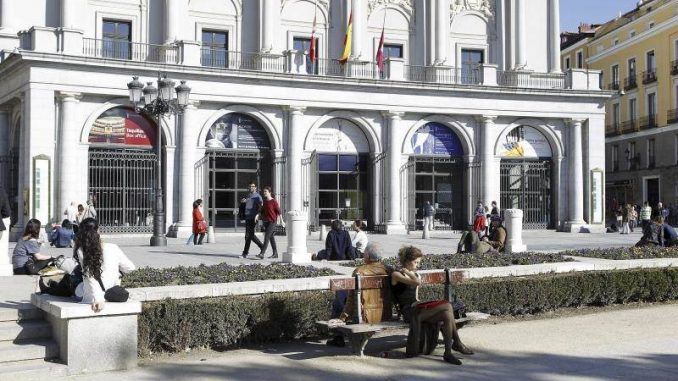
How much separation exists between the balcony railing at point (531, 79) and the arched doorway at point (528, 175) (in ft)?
6.96

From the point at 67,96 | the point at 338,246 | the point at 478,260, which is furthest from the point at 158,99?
the point at 478,260

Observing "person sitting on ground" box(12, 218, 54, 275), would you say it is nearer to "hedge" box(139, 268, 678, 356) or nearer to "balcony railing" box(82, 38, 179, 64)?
"hedge" box(139, 268, 678, 356)

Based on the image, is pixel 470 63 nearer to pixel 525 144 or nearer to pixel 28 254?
pixel 525 144

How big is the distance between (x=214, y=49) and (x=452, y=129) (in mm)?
10957

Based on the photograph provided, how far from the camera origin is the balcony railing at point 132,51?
29570 mm

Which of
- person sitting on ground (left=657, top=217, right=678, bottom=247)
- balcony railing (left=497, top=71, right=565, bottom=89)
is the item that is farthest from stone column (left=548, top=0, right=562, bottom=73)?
person sitting on ground (left=657, top=217, right=678, bottom=247)

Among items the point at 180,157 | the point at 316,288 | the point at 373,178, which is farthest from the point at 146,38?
the point at 316,288

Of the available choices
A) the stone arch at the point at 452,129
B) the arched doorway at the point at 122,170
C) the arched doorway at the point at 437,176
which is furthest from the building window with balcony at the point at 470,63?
the arched doorway at the point at 122,170

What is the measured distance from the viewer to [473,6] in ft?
120

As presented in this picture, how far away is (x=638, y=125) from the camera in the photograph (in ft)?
176

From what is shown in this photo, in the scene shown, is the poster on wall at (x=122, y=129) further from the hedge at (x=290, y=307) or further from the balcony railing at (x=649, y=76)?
the balcony railing at (x=649, y=76)

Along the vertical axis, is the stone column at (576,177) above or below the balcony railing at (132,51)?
below

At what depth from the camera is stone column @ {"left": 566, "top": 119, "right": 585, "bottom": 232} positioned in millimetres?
34625

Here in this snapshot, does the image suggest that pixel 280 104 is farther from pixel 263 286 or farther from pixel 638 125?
pixel 638 125
